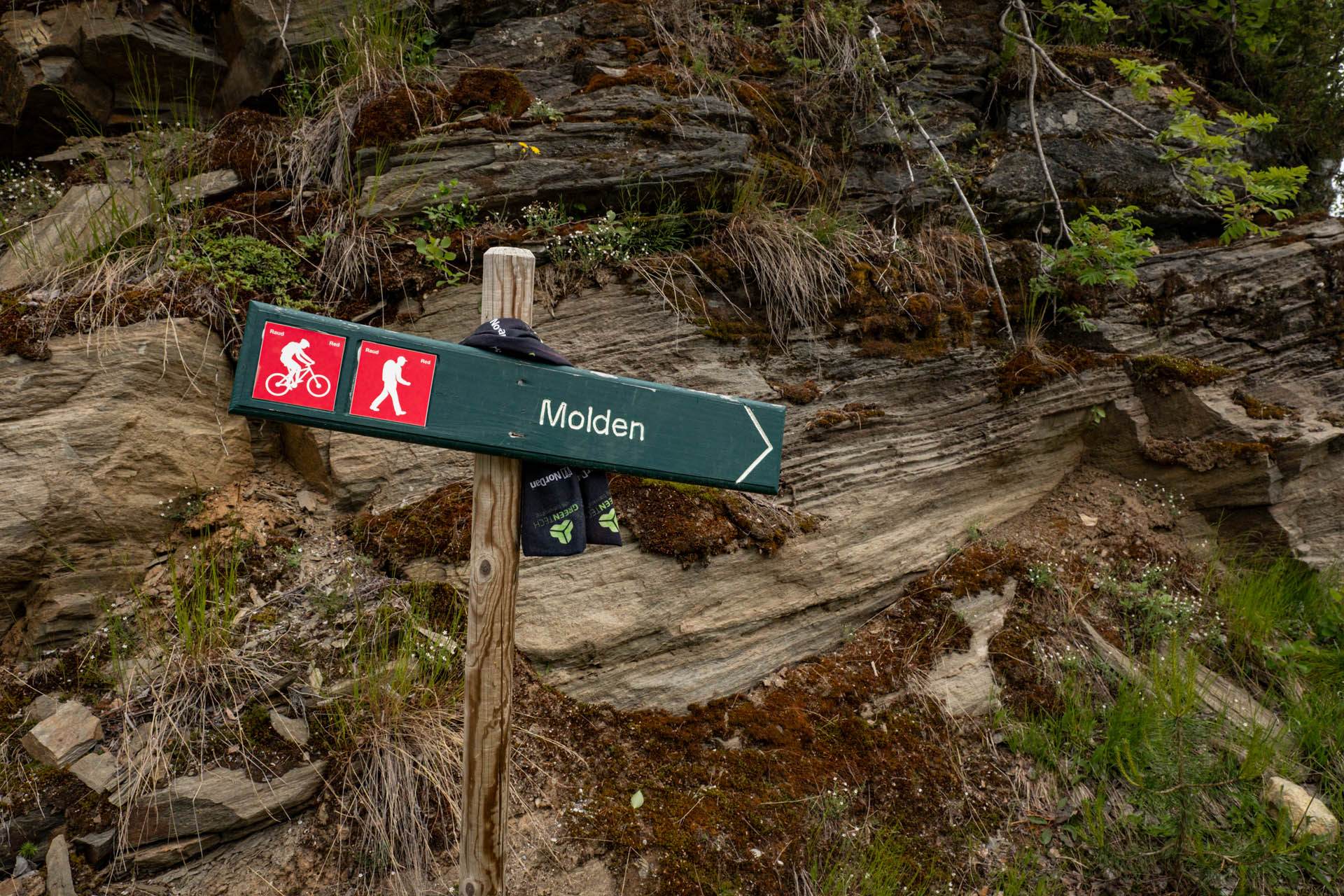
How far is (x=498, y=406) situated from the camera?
85.2 inches

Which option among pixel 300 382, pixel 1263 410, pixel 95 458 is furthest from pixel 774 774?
pixel 1263 410

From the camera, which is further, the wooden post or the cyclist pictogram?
the wooden post

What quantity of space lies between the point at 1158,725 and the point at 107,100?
835 centimetres

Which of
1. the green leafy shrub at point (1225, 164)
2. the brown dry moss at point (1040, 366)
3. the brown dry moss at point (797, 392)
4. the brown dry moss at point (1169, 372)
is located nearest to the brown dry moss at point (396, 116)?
the brown dry moss at point (797, 392)

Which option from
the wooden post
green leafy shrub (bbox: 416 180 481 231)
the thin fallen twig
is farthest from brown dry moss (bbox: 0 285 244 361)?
the thin fallen twig

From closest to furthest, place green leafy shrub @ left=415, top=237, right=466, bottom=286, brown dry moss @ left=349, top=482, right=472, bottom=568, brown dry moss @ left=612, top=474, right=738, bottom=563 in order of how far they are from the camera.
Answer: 1. brown dry moss @ left=349, top=482, right=472, bottom=568
2. brown dry moss @ left=612, top=474, right=738, bottom=563
3. green leafy shrub @ left=415, top=237, right=466, bottom=286

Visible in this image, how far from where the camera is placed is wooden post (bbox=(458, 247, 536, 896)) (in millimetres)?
2244

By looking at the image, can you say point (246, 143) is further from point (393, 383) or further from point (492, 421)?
point (492, 421)

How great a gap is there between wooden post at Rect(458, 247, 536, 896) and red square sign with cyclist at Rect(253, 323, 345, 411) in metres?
0.49

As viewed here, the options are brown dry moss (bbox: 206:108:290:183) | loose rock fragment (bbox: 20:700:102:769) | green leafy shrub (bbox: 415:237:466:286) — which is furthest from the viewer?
brown dry moss (bbox: 206:108:290:183)

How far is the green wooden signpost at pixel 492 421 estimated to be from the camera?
1977 mm

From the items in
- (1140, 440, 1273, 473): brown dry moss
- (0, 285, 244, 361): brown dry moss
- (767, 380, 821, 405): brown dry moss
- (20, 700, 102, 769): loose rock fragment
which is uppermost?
(0, 285, 244, 361): brown dry moss

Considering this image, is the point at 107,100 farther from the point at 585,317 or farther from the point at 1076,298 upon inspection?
the point at 1076,298

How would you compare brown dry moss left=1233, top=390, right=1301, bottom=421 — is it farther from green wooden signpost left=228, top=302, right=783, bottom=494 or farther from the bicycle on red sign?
the bicycle on red sign
